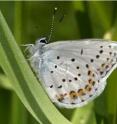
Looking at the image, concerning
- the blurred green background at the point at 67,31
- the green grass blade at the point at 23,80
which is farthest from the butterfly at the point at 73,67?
the green grass blade at the point at 23,80

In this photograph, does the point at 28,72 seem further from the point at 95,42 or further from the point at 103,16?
the point at 103,16

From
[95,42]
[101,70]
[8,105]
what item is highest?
[95,42]

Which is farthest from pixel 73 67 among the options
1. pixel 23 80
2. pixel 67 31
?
pixel 67 31

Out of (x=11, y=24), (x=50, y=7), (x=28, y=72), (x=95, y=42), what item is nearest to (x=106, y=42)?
(x=95, y=42)

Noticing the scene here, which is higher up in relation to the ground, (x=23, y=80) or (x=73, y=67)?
(x=23, y=80)

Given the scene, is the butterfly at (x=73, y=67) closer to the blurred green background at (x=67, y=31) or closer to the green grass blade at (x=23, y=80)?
the blurred green background at (x=67, y=31)

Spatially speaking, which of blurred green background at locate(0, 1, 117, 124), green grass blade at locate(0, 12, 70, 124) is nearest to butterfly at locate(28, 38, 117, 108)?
blurred green background at locate(0, 1, 117, 124)

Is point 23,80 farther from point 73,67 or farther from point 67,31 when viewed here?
point 67,31
